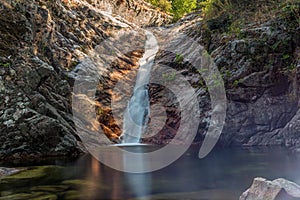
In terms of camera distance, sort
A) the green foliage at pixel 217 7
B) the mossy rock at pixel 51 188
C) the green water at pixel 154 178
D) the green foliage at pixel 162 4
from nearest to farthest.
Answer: the green water at pixel 154 178 → the mossy rock at pixel 51 188 → the green foliage at pixel 217 7 → the green foliage at pixel 162 4

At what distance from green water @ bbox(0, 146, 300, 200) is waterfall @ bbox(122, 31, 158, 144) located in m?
5.81

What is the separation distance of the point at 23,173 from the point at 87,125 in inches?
273

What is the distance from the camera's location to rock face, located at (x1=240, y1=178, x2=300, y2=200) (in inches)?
223

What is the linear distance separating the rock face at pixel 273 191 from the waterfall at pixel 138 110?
39.2 ft

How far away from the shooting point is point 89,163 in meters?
11.6

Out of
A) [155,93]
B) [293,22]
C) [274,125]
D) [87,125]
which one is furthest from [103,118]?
[293,22]

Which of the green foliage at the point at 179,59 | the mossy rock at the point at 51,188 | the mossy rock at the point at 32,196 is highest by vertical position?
the green foliage at the point at 179,59

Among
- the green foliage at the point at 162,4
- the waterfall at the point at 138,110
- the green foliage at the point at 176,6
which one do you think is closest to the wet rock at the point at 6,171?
the waterfall at the point at 138,110

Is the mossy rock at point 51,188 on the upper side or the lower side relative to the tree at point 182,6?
lower

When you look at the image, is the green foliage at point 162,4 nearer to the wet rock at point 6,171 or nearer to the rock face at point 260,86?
the rock face at point 260,86

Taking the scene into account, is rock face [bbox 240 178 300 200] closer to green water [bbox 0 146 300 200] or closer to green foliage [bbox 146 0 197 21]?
green water [bbox 0 146 300 200]

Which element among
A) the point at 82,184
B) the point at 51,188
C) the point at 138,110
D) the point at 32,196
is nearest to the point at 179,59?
the point at 138,110

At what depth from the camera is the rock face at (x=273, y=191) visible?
5676 millimetres

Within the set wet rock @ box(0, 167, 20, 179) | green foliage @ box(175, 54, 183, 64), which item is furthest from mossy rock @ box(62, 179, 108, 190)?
green foliage @ box(175, 54, 183, 64)
